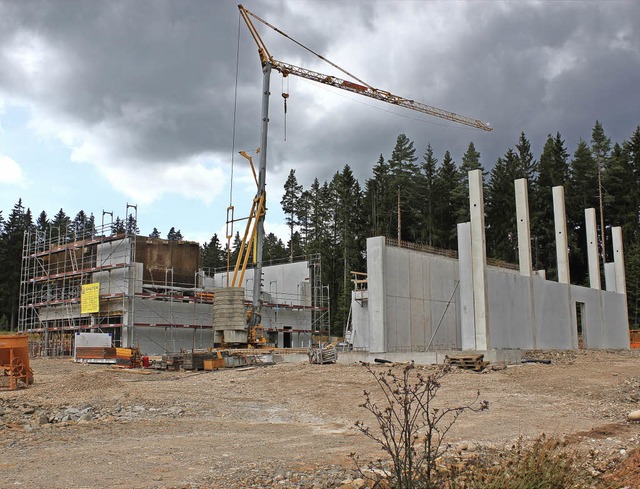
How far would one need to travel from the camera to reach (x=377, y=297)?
25.4m

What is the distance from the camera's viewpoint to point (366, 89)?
52.5 metres

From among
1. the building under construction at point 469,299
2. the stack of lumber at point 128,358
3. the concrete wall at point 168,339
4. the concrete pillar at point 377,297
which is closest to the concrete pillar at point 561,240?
the building under construction at point 469,299

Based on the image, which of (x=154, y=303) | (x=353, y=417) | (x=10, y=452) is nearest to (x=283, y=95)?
(x=154, y=303)

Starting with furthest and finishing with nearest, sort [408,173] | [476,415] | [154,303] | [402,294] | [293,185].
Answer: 1. [293,185]
2. [408,173]
3. [154,303]
4. [402,294]
5. [476,415]

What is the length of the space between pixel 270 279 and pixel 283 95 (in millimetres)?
13748

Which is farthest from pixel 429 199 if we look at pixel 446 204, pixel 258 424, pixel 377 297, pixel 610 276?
pixel 258 424

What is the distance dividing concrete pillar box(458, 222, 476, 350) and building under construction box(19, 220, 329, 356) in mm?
Result: 14271

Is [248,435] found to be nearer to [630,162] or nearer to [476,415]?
[476,415]

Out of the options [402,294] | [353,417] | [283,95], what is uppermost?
[283,95]

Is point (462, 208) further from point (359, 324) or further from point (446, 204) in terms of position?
point (359, 324)

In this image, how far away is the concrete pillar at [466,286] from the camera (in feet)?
79.9

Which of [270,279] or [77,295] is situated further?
[270,279]

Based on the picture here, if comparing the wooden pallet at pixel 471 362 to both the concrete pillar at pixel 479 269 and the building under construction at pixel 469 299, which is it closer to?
the building under construction at pixel 469 299

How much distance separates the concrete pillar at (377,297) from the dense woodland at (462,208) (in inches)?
1221
